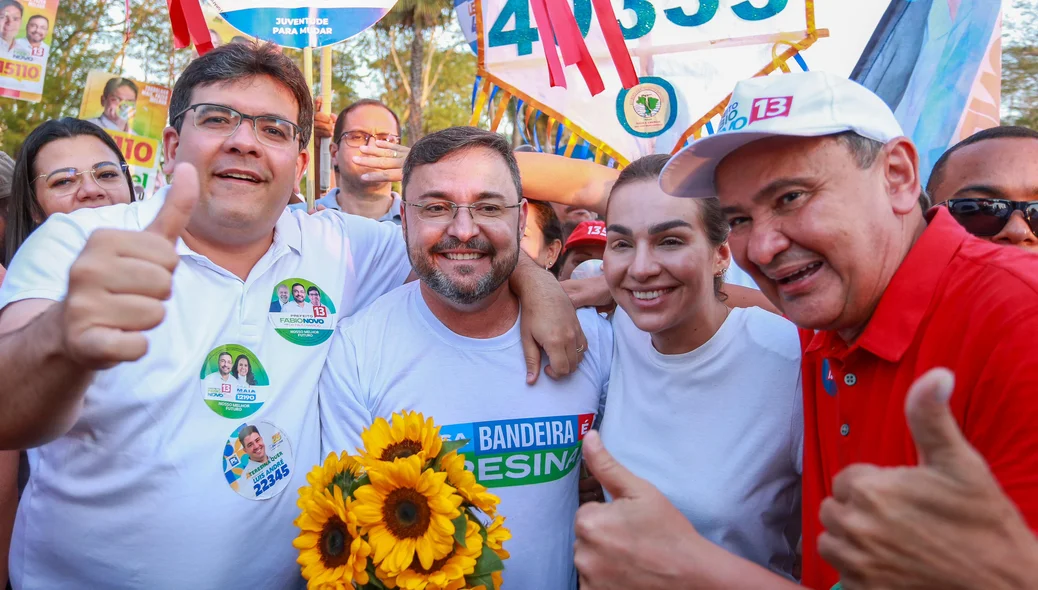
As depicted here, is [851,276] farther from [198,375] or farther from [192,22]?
[192,22]

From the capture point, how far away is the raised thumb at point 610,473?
5.25ft

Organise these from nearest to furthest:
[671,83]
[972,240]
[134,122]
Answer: [972,240], [671,83], [134,122]

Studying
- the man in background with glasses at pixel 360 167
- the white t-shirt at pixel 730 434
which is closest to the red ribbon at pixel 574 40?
the man in background with glasses at pixel 360 167

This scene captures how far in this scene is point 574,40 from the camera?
418cm

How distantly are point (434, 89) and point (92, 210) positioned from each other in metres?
26.7

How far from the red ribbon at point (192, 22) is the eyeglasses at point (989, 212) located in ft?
12.9

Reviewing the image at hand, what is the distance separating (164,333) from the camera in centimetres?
241

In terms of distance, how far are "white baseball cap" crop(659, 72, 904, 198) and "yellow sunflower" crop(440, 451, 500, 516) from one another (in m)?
1.01

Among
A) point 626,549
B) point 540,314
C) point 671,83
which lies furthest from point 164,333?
point 671,83

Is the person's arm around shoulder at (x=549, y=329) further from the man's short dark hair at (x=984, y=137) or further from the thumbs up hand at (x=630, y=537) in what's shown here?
the man's short dark hair at (x=984, y=137)

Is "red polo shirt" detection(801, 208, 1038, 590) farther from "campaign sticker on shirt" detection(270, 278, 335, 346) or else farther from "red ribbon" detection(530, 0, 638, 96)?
"red ribbon" detection(530, 0, 638, 96)

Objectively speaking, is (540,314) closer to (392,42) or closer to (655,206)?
(655,206)

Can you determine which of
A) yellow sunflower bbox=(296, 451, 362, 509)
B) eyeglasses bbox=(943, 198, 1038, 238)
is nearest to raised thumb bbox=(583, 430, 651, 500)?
yellow sunflower bbox=(296, 451, 362, 509)

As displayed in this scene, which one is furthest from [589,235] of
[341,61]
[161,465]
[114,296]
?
[341,61]
